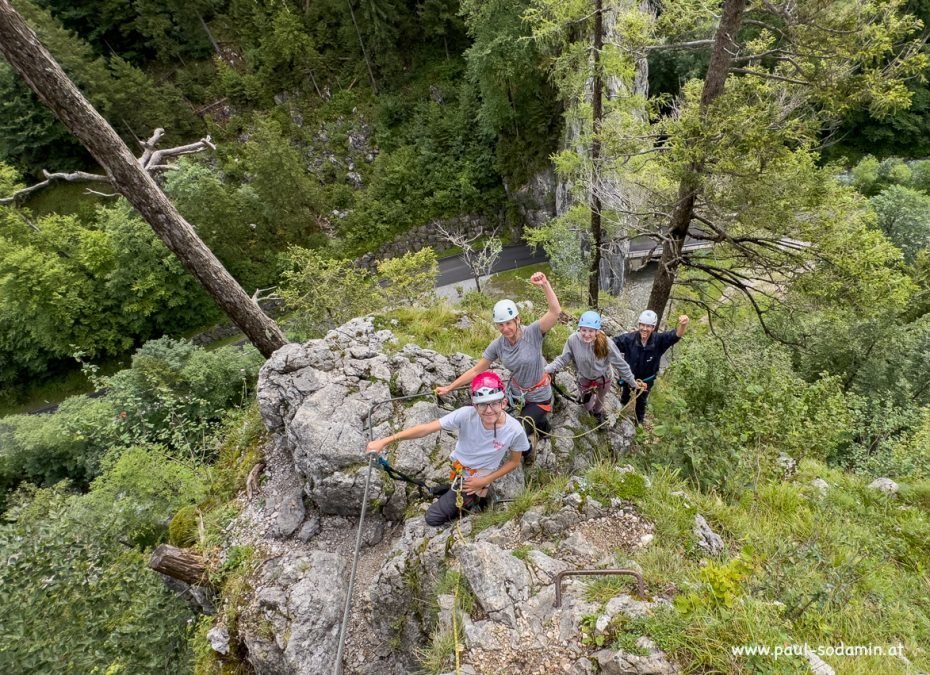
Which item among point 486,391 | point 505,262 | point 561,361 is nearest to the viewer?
point 486,391

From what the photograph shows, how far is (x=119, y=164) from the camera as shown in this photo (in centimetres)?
693

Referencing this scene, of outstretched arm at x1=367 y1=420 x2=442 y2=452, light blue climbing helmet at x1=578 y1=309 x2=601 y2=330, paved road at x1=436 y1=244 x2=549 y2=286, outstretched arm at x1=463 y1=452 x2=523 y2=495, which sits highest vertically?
light blue climbing helmet at x1=578 y1=309 x2=601 y2=330

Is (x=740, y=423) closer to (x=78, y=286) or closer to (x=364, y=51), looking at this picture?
(x=78, y=286)

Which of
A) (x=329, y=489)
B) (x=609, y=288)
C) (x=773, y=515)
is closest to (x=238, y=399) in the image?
(x=329, y=489)

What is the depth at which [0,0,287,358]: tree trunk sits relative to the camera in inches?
234

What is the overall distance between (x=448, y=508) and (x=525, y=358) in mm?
1992

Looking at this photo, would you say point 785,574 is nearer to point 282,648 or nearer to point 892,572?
point 892,572

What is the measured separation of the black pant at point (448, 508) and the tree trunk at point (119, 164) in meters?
6.04

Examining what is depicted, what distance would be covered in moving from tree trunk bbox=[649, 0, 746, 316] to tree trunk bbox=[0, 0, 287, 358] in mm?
7982

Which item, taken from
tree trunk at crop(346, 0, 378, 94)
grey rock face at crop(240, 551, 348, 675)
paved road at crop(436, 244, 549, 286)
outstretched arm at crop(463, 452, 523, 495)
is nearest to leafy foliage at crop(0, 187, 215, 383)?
paved road at crop(436, 244, 549, 286)

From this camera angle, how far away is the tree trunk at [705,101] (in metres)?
5.59

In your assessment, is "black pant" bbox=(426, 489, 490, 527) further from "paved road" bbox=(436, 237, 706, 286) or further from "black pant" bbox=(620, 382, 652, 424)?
"paved road" bbox=(436, 237, 706, 286)

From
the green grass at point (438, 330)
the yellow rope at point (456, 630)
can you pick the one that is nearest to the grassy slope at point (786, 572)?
the yellow rope at point (456, 630)

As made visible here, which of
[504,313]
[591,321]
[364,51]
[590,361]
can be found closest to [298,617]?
[504,313]
